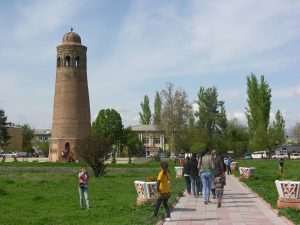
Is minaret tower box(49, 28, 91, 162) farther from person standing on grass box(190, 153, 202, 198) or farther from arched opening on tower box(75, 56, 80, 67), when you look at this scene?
person standing on grass box(190, 153, 202, 198)

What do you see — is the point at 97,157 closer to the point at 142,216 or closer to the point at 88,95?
the point at 142,216

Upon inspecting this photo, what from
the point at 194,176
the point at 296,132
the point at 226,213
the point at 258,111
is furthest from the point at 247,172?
the point at 296,132

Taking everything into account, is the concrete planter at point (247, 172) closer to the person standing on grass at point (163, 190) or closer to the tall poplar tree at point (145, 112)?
the person standing on grass at point (163, 190)

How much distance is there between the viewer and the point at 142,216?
11.9 metres

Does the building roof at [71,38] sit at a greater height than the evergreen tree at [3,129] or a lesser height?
greater

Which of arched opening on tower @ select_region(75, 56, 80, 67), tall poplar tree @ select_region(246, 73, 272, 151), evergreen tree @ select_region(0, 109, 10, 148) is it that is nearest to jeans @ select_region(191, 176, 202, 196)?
arched opening on tower @ select_region(75, 56, 80, 67)

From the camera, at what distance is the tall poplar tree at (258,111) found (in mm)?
68188

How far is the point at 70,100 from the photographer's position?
5272 cm

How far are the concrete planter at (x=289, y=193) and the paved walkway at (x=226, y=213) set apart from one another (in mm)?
466

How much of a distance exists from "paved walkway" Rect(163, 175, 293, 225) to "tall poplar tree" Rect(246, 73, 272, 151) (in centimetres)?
5264

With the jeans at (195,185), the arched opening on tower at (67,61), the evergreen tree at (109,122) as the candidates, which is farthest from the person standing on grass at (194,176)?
the evergreen tree at (109,122)

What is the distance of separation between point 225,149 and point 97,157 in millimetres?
44343

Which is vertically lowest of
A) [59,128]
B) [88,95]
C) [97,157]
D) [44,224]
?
[44,224]

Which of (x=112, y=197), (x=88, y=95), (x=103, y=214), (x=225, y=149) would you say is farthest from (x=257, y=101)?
(x=103, y=214)
